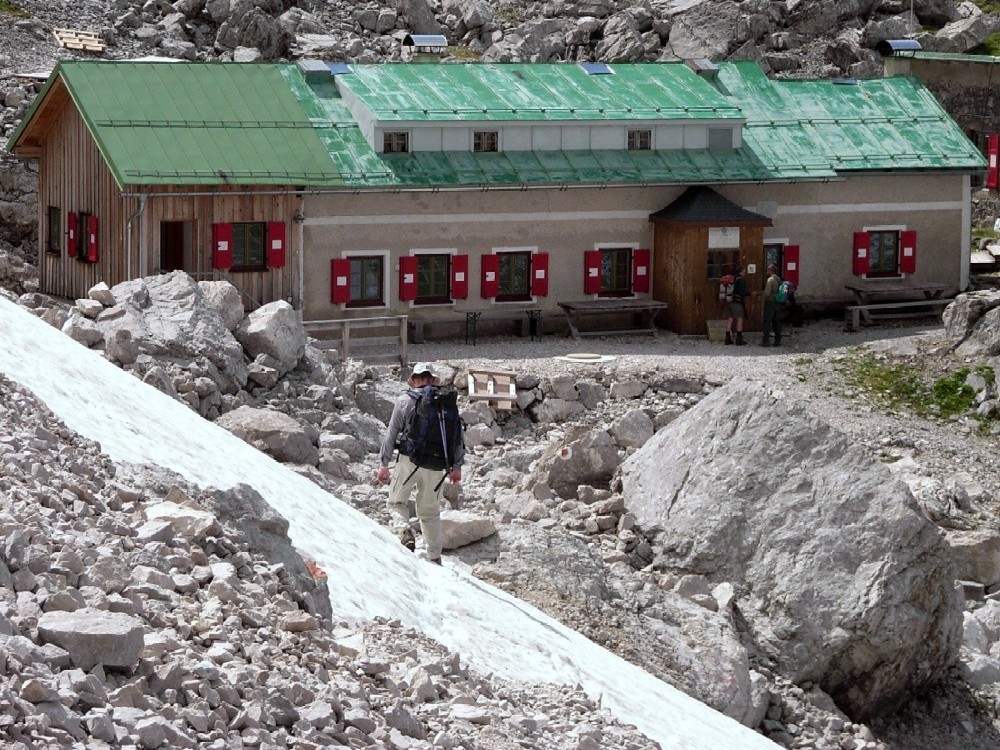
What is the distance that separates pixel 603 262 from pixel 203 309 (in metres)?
13.7

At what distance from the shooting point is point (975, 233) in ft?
158

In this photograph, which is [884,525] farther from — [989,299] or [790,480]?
[989,299]

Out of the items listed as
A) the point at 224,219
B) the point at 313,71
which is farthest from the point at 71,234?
the point at 313,71

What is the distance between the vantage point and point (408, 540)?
→ 1841 centimetres

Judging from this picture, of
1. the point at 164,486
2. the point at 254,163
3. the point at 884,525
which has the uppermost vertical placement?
the point at 254,163

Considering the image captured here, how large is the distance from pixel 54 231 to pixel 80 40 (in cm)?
2160

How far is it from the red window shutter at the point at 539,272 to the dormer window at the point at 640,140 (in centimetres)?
328

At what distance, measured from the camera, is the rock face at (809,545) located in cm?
2119

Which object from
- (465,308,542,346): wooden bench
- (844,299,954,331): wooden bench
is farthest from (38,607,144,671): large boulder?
(844,299,954,331): wooden bench

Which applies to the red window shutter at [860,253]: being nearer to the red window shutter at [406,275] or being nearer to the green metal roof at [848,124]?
the green metal roof at [848,124]

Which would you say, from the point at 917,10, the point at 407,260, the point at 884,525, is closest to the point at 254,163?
the point at 407,260

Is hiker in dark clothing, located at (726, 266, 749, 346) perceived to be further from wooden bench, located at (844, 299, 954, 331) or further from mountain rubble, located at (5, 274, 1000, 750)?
mountain rubble, located at (5, 274, 1000, 750)

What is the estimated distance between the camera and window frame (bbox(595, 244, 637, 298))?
37.7 metres

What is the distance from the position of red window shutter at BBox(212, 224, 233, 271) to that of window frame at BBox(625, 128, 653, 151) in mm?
8855
